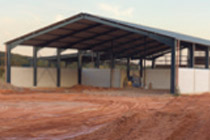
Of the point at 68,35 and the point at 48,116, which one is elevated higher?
the point at 68,35

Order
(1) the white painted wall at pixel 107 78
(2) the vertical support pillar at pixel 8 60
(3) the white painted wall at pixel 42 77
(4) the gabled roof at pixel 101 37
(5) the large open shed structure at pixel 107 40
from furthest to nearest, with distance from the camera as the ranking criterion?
1. (3) the white painted wall at pixel 42 77
2. (2) the vertical support pillar at pixel 8 60
3. (1) the white painted wall at pixel 107 78
4. (4) the gabled roof at pixel 101 37
5. (5) the large open shed structure at pixel 107 40

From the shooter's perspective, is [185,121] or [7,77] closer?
[185,121]

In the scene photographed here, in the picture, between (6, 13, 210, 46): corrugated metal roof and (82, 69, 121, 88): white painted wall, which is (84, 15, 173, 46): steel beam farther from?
(82, 69, 121, 88): white painted wall

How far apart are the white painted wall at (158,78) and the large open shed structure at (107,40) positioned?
8.33 feet

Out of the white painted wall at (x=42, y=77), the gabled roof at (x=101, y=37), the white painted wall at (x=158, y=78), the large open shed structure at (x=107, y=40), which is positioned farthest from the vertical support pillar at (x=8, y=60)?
the white painted wall at (x=158, y=78)

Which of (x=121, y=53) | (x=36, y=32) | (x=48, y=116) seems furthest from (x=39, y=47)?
(x=48, y=116)

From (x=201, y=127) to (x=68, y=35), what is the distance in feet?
68.4

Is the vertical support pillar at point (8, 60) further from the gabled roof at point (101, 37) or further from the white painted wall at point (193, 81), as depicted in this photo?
the white painted wall at point (193, 81)

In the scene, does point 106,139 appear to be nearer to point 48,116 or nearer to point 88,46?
point 48,116

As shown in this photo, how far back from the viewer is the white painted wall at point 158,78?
28375 mm

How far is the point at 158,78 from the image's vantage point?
1132 inches

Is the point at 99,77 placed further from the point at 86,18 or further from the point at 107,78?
the point at 86,18

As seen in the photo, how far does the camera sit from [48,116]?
37.2ft

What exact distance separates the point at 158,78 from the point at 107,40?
22.3ft
